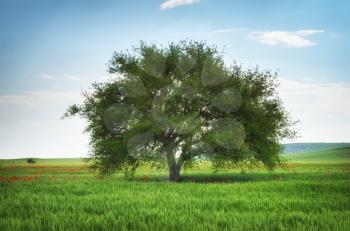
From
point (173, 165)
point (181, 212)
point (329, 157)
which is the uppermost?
point (173, 165)

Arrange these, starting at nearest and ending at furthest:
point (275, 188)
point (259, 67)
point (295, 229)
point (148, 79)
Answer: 1. point (295, 229)
2. point (275, 188)
3. point (148, 79)
4. point (259, 67)

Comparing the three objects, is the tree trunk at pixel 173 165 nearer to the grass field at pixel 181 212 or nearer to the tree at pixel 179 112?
the tree at pixel 179 112

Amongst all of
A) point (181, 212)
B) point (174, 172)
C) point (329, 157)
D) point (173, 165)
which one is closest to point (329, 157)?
point (329, 157)

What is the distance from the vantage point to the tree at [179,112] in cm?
2822

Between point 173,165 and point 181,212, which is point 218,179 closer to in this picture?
point 173,165

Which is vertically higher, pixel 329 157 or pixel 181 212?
pixel 181 212

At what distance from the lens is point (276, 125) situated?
31297 millimetres

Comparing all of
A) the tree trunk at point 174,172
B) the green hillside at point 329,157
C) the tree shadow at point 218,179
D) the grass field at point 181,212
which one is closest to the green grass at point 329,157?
the green hillside at point 329,157

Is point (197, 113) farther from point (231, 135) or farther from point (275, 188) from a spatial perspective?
point (275, 188)

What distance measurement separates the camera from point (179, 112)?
93.0 ft

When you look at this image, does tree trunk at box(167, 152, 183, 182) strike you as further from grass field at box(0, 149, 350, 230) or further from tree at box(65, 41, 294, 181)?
grass field at box(0, 149, 350, 230)

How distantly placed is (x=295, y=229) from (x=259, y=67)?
73.3 ft

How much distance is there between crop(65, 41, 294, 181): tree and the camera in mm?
28219

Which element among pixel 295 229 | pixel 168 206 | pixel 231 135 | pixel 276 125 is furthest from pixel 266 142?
pixel 295 229
